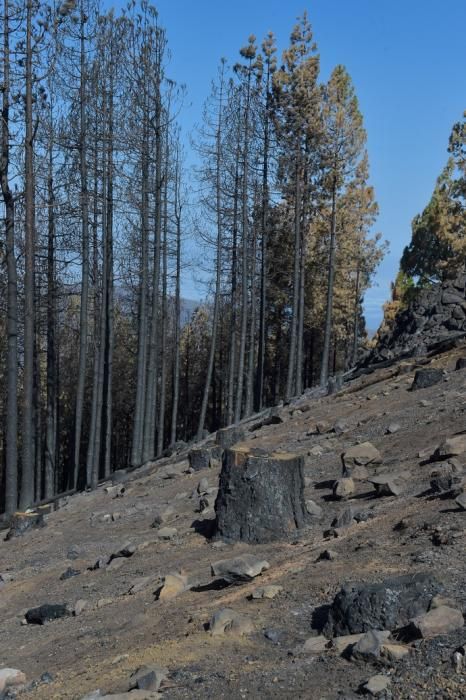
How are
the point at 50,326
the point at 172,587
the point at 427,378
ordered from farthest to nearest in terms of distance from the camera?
the point at 50,326 < the point at 427,378 < the point at 172,587

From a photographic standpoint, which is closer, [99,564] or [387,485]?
[387,485]

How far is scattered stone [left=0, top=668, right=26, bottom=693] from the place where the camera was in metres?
5.21

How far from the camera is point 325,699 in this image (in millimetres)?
3951

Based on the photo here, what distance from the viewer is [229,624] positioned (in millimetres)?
5047

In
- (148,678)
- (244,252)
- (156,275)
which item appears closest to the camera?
(148,678)

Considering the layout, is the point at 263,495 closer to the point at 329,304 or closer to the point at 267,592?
the point at 267,592

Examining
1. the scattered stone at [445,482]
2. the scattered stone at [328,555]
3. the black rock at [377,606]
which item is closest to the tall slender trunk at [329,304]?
the scattered stone at [445,482]

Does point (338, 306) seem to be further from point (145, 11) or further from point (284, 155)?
point (145, 11)

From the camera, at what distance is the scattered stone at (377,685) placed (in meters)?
3.89

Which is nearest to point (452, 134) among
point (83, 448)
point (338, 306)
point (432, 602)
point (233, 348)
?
point (338, 306)

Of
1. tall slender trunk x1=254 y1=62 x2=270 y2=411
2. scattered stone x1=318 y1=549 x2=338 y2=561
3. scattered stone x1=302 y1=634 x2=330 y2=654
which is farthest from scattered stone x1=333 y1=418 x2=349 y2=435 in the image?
tall slender trunk x1=254 y1=62 x2=270 y2=411

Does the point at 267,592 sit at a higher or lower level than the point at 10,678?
higher

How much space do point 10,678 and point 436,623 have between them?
9.55 feet

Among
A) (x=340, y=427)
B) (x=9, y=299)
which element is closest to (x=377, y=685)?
(x=340, y=427)
